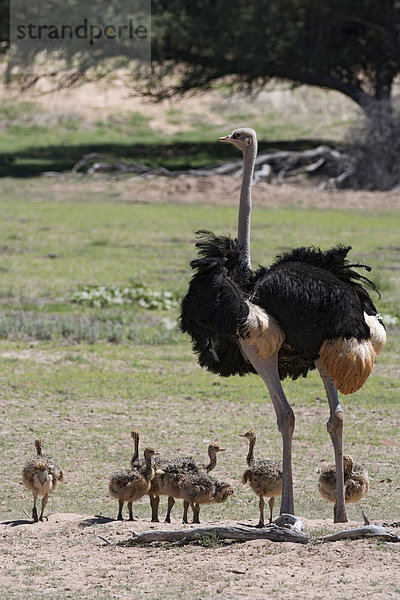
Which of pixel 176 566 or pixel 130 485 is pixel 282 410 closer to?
pixel 130 485

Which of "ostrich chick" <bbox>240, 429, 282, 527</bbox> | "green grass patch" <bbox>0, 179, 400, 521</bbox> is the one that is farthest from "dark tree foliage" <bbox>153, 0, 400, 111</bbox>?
"ostrich chick" <bbox>240, 429, 282, 527</bbox>

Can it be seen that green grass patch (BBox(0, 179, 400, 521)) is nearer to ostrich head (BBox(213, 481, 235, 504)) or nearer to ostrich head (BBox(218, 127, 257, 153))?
ostrich head (BBox(213, 481, 235, 504))

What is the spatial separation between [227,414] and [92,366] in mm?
2297

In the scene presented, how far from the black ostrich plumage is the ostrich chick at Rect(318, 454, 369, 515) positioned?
78cm

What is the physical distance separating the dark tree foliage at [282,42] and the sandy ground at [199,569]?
24.6 metres

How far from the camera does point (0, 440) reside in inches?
358

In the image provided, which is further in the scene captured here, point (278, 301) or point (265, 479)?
point (265, 479)

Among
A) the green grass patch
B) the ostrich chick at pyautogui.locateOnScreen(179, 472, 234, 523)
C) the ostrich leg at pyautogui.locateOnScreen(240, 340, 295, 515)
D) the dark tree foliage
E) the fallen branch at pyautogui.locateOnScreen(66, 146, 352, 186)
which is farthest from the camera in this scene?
the dark tree foliage

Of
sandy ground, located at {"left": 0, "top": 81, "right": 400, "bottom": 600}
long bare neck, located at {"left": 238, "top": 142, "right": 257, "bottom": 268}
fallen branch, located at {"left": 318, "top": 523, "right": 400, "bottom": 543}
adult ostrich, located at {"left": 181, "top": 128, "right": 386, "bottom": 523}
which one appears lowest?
sandy ground, located at {"left": 0, "top": 81, "right": 400, "bottom": 600}

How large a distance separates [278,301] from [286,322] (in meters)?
0.14

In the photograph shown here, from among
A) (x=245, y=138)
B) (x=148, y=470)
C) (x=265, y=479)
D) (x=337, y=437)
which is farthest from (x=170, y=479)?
(x=245, y=138)

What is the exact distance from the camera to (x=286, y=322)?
6605mm

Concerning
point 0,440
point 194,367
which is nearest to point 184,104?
point 194,367

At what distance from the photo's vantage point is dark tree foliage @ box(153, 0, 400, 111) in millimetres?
30734
